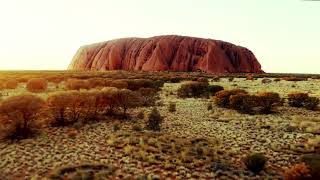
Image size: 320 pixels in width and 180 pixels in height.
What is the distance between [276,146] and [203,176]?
14.5 feet

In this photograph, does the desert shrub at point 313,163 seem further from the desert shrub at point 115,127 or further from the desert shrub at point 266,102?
the desert shrub at point 266,102

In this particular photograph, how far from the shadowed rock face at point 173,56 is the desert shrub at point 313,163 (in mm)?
88210

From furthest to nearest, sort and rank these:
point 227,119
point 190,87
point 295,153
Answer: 1. point 190,87
2. point 227,119
3. point 295,153

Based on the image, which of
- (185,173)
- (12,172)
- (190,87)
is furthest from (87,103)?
(190,87)

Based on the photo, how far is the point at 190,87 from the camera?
31.6 m

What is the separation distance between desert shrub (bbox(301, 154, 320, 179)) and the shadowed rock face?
289 feet

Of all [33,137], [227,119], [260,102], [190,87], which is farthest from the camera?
[190,87]

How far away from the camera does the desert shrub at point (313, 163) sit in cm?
1002

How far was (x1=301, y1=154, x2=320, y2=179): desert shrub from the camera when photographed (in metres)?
10.0

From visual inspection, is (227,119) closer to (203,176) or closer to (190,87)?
(203,176)

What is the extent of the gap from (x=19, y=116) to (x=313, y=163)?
12205 millimetres

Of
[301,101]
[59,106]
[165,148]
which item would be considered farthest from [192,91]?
[165,148]

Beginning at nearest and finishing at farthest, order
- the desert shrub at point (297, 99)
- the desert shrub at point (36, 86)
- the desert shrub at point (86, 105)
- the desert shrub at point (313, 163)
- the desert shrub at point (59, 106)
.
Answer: the desert shrub at point (313, 163) → the desert shrub at point (59, 106) → the desert shrub at point (86, 105) → the desert shrub at point (297, 99) → the desert shrub at point (36, 86)

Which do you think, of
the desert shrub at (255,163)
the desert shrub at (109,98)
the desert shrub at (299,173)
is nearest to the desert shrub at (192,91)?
the desert shrub at (109,98)
